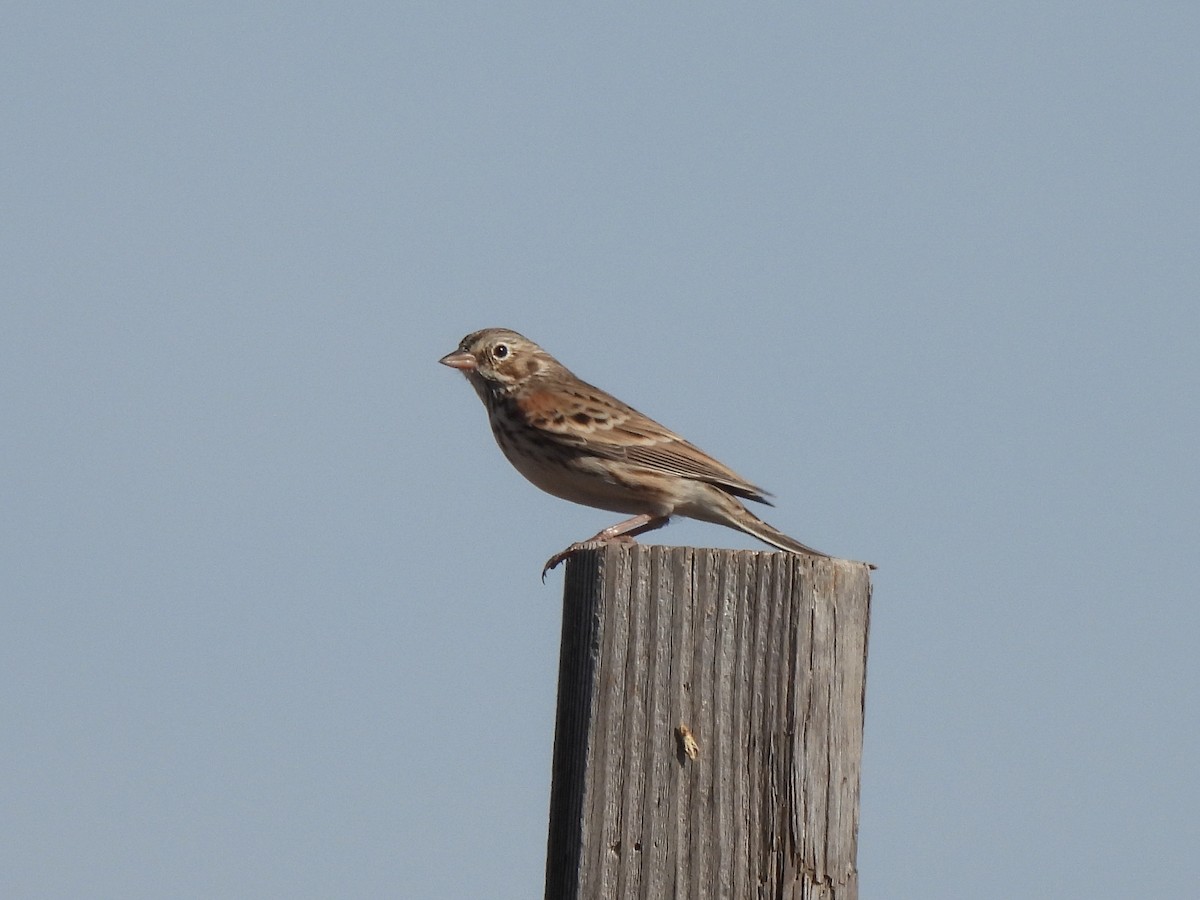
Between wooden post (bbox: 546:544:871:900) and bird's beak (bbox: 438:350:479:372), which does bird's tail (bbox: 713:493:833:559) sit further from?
wooden post (bbox: 546:544:871:900)

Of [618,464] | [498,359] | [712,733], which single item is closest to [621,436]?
[618,464]

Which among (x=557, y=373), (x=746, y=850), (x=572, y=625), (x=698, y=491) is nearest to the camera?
(x=746, y=850)

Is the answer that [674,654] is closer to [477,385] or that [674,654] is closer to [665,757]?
[665,757]

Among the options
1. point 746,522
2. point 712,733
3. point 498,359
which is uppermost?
point 498,359

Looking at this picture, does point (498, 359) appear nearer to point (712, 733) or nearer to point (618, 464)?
point (618, 464)

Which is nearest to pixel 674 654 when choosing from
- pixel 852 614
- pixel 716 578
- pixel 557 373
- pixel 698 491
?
pixel 716 578

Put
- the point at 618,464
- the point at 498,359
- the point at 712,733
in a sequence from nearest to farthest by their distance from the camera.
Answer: the point at 712,733, the point at 618,464, the point at 498,359

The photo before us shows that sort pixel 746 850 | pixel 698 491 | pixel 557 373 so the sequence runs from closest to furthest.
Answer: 1. pixel 746 850
2. pixel 698 491
3. pixel 557 373
